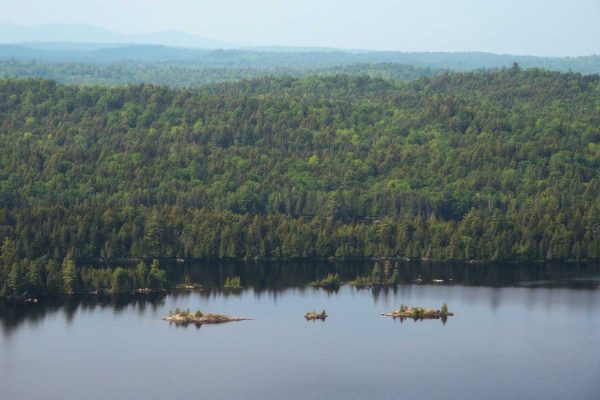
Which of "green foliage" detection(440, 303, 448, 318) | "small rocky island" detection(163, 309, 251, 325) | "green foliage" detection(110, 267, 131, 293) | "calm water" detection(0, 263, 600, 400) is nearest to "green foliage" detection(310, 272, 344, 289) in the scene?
"calm water" detection(0, 263, 600, 400)

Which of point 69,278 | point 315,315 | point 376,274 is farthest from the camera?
point 376,274

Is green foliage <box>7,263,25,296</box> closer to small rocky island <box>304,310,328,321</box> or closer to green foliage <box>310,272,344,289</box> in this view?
small rocky island <box>304,310,328,321</box>

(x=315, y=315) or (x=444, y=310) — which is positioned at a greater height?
(x=444, y=310)

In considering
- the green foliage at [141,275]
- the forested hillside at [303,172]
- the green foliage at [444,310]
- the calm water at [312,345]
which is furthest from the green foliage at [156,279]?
the green foliage at [444,310]

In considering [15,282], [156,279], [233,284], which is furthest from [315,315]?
[15,282]

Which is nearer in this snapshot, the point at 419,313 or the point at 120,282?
the point at 419,313

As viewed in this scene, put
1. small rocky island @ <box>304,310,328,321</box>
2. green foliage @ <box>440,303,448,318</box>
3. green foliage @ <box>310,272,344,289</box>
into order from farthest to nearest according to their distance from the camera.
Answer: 1. green foliage @ <box>310,272,344,289</box>
2. green foliage @ <box>440,303,448,318</box>
3. small rocky island @ <box>304,310,328,321</box>

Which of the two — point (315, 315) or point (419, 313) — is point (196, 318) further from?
point (419, 313)
